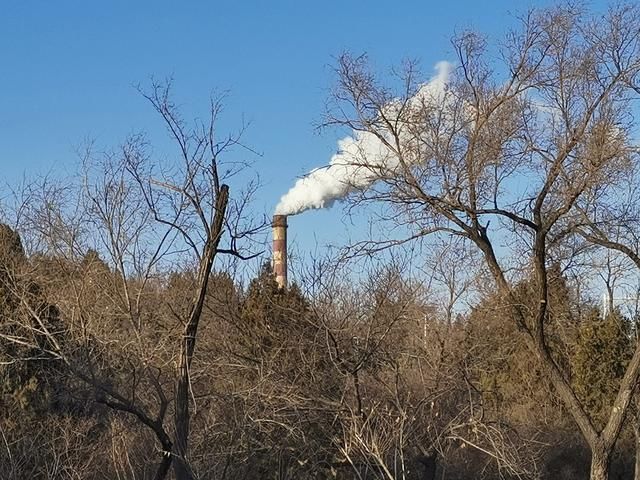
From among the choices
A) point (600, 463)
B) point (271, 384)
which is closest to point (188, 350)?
point (271, 384)

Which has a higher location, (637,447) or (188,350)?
(188,350)

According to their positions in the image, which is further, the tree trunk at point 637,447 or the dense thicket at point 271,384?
the tree trunk at point 637,447

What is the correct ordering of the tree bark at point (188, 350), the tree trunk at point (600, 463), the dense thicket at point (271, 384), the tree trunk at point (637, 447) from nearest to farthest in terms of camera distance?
the tree bark at point (188, 350)
the dense thicket at point (271, 384)
the tree trunk at point (600, 463)
the tree trunk at point (637, 447)

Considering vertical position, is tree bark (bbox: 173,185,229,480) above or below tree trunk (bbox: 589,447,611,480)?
above

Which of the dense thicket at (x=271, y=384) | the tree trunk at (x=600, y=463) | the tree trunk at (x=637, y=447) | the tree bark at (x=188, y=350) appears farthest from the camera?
the tree trunk at (x=637, y=447)

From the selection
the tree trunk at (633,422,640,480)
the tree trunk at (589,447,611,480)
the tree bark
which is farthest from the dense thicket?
the tree trunk at (633,422,640,480)

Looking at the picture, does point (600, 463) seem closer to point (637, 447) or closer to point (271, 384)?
point (637, 447)

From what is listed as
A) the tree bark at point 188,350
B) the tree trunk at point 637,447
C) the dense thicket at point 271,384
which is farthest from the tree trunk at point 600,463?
the tree bark at point 188,350

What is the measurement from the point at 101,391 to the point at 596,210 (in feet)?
21.8

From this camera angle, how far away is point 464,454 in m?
16.2

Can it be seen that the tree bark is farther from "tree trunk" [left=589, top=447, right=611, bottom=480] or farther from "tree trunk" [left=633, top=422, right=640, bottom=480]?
"tree trunk" [left=633, top=422, right=640, bottom=480]

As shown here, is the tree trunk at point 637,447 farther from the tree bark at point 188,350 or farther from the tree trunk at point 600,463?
the tree bark at point 188,350

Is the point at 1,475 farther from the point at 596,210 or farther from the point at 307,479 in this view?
the point at 596,210

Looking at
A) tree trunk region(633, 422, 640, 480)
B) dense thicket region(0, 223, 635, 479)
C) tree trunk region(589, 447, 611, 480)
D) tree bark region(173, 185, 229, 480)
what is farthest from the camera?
tree trunk region(633, 422, 640, 480)
